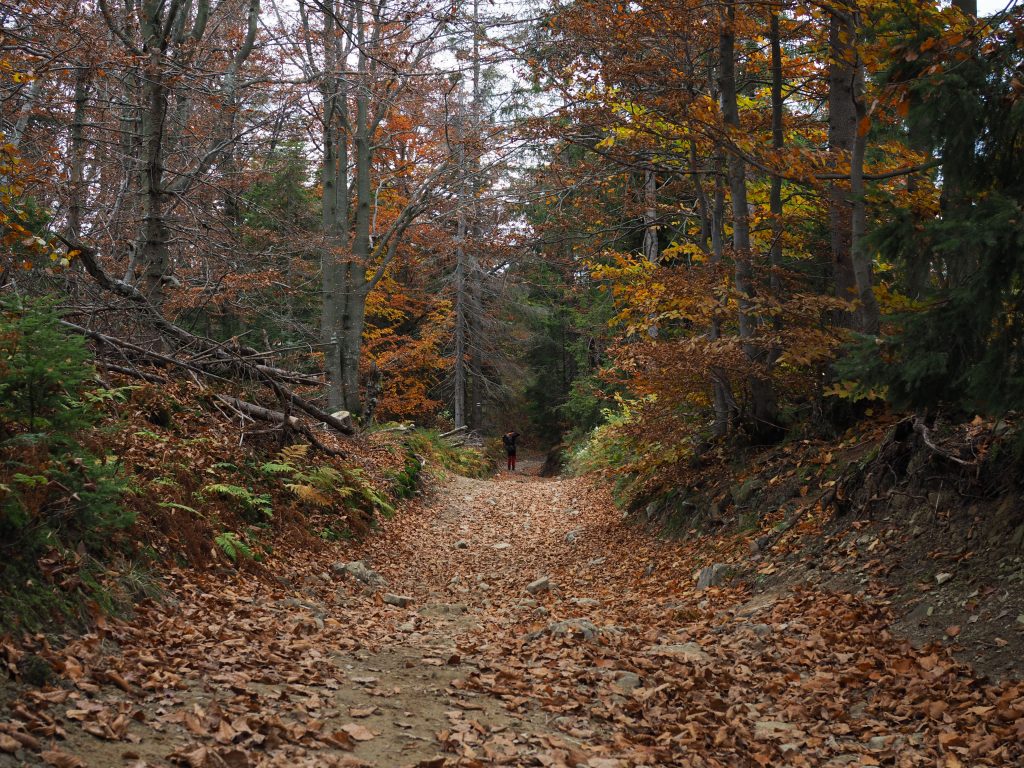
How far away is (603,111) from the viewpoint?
31.7 ft

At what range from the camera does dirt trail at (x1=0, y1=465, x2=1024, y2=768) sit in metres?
3.86

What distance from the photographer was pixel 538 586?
28.9ft

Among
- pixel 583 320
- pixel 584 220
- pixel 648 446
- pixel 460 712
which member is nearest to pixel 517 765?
pixel 460 712

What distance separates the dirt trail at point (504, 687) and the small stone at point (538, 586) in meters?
0.72

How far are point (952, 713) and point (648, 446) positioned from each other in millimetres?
6984

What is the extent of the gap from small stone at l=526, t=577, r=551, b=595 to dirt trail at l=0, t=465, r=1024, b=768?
0.72 meters

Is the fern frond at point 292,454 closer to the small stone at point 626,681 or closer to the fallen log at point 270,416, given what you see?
the fallen log at point 270,416

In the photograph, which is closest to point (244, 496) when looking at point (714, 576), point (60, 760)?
point (714, 576)

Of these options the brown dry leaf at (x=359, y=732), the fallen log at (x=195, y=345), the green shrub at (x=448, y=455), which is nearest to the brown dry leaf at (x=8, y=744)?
the brown dry leaf at (x=359, y=732)

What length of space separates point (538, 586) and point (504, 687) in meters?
3.64

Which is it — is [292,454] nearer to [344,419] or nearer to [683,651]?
[344,419]

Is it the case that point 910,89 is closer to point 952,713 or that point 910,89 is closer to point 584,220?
point 952,713

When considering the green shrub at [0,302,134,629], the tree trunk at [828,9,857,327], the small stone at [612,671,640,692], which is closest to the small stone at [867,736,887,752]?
the small stone at [612,671,640,692]

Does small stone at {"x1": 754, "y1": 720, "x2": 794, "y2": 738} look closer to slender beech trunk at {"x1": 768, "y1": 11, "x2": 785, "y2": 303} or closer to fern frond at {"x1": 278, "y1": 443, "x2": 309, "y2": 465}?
slender beech trunk at {"x1": 768, "y1": 11, "x2": 785, "y2": 303}
